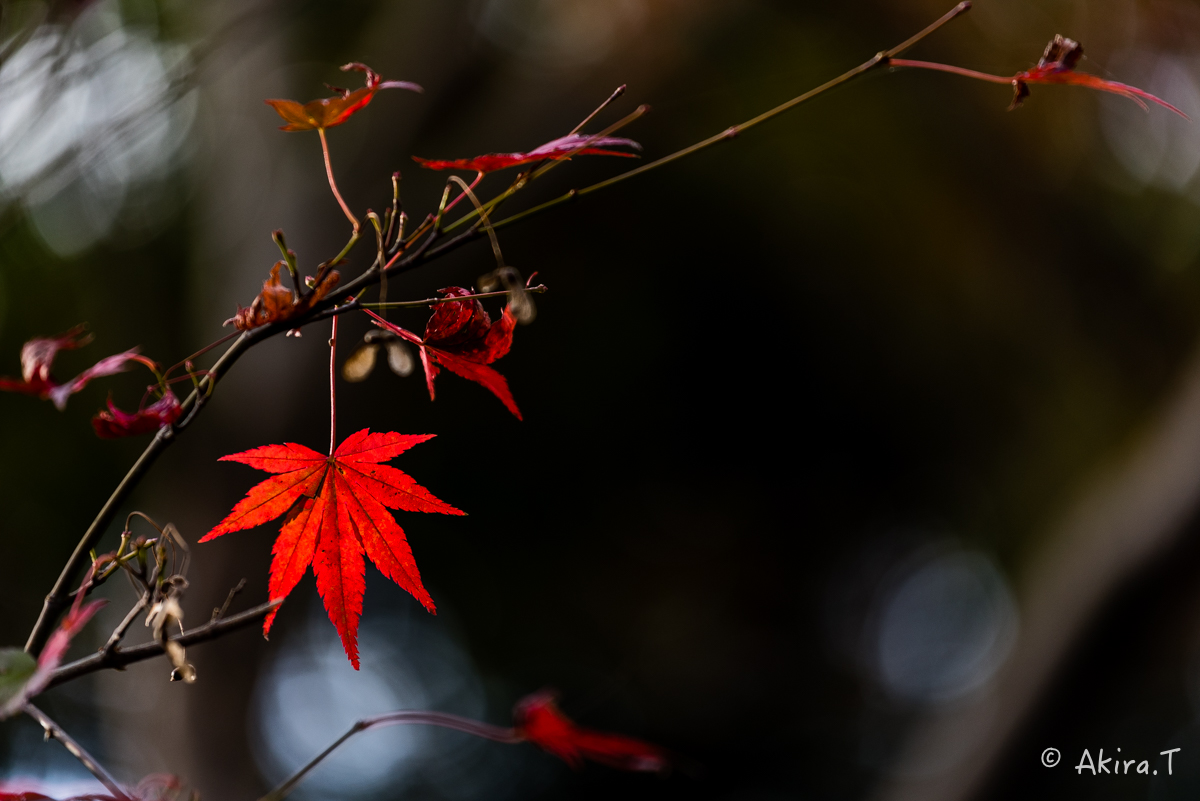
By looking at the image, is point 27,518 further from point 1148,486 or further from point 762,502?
point 1148,486

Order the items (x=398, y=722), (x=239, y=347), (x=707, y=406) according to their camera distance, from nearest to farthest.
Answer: (x=239, y=347), (x=398, y=722), (x=707, y=406)

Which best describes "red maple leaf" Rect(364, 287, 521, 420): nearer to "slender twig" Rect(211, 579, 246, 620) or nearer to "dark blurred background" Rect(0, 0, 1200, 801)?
"slender twig" Rect(211, 579, 246, 620)

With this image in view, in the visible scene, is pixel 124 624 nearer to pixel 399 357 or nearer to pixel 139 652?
pixel 139 652

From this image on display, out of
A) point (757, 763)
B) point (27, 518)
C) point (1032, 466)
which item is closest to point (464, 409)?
point (27, 518)

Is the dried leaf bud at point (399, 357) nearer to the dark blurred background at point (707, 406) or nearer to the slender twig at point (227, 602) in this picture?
the slender twig at point (227, 602)

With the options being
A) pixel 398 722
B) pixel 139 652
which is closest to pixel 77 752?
pixel 139 652

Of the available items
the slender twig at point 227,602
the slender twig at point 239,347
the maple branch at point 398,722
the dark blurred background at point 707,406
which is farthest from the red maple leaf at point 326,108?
the dark blurred background at point 707,406
